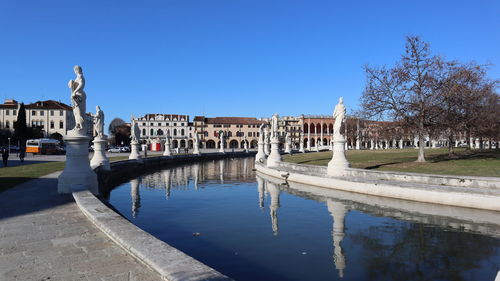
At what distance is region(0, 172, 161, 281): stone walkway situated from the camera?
167 inches

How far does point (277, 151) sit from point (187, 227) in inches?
652

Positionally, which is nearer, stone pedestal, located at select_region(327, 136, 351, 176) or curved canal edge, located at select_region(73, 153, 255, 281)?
curved canal edge, located at select_region(73, 153, 255, 281)

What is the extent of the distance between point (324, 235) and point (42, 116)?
101715 millimetres

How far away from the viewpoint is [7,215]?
298 inches

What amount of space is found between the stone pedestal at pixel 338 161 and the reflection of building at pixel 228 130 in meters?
98.7

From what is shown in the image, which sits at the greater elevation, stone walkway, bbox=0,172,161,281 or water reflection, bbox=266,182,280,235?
stone walkway, bbox=0,172,161,281

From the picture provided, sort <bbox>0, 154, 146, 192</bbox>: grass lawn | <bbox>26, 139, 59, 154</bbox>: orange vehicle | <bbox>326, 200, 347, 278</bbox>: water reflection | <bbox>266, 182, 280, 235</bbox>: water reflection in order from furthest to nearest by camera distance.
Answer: <bbox>26, 139, 59, 154</bbox>: orange vehicle, <bbox>0, 154, 146, 192</bbox>: grass lawn, <bbox>266, 182, 280, 235</bbox>: water reflection, <bbox>326, 200, 347, 278</bbox>: water reflection

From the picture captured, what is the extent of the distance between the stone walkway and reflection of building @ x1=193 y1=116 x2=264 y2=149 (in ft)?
353

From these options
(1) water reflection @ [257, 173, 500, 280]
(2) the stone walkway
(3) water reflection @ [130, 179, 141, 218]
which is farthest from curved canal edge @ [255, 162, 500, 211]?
(2) the stone walkway

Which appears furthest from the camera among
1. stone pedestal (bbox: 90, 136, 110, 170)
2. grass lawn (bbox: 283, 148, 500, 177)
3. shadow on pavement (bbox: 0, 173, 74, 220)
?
stone pedestal (bbox: 90, 136, 110, 170)

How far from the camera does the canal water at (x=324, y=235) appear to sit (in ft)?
20.8

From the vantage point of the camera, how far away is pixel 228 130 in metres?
119

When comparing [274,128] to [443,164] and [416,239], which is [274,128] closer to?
[443,164]

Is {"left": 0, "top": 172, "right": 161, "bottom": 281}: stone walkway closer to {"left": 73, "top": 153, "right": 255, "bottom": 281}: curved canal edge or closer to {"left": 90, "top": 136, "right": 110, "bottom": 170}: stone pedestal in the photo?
{"left": 73, "top": 153, "right": 255, "bottom": 281}: curved canal edge
